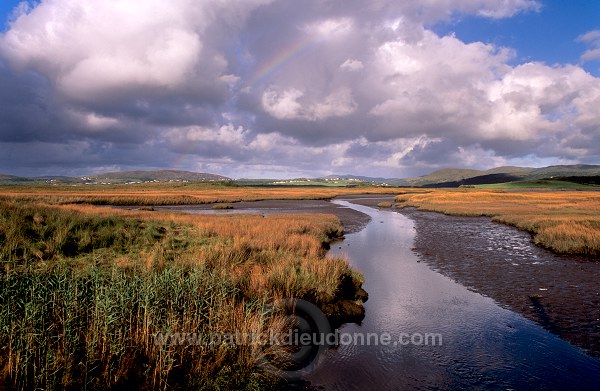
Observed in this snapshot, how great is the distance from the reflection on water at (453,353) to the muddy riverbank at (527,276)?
3.23 ft

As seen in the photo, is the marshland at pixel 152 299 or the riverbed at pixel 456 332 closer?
the marshland at pixel 152 299

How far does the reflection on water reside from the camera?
9.15 meters

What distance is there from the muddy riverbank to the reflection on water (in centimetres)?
98

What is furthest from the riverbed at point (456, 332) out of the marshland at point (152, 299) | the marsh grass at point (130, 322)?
the marsh grass at point (130, 322)

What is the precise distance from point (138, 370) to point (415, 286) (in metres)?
13.6

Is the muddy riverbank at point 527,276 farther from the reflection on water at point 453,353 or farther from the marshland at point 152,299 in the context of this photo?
the reflection on water at point 453,353

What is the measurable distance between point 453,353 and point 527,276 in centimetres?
1174

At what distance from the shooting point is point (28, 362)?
24.3ft

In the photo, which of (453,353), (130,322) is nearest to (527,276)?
(453,353)

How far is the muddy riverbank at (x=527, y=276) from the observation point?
1302 centimetres

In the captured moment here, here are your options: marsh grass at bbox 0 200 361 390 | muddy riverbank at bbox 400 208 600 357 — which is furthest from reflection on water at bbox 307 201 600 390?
marsh grass at bbox 0 200 361 390

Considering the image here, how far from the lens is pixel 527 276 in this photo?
19281mm

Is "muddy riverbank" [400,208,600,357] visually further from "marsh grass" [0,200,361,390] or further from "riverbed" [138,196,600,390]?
"marsh grass" [0,200,361,390]

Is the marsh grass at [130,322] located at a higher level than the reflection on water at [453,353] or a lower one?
higher
